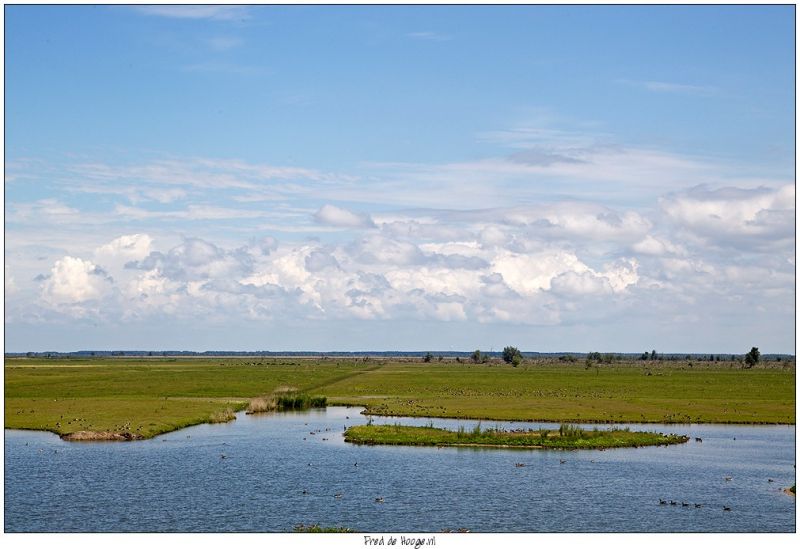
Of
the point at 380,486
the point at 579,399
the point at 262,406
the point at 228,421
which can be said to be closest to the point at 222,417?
the point at 228,421

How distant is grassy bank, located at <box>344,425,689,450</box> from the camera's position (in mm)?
74375

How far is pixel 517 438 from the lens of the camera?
248 ft

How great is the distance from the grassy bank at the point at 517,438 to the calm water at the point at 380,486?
7.29ft

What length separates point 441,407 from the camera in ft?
342

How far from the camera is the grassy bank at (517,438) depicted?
74.4m

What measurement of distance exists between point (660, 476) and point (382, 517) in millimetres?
22521

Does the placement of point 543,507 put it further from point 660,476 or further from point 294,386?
point 294,386

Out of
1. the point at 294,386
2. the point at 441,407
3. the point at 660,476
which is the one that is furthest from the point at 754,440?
the point at 294,386

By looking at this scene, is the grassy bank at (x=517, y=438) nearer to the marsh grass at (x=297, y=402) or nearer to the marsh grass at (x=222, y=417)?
the marsh grass at (x=222, y=417)

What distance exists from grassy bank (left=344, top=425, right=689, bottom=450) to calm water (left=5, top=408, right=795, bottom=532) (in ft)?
7.29

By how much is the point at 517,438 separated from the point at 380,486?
22.4 metres

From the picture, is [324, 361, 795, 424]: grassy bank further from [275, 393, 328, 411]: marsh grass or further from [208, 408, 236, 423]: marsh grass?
[208, 408, 236, 423]: marsh grass

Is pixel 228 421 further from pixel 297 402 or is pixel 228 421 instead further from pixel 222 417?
pixel 297 402

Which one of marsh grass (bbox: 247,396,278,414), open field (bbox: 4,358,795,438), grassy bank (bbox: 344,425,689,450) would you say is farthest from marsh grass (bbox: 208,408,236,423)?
grassy bank (bbox: 344,425,689,450)
